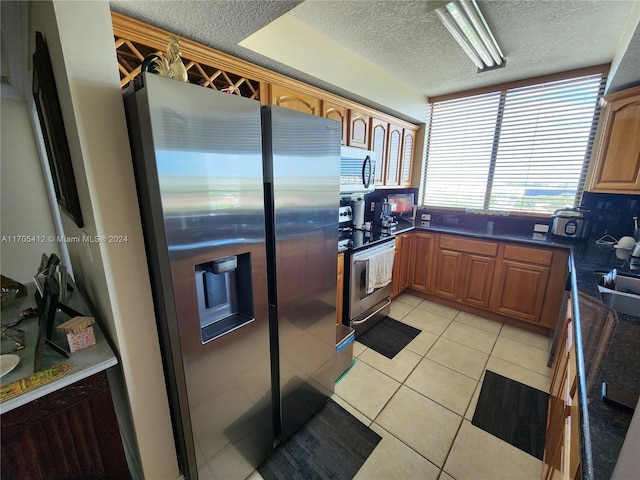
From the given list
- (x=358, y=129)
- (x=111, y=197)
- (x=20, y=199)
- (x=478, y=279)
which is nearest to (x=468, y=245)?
(x=478, y=279)

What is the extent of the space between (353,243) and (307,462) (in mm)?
1588

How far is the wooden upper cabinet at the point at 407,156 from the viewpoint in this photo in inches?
135

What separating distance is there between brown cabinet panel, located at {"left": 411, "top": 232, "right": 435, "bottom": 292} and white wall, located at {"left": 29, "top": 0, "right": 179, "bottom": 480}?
2.97m

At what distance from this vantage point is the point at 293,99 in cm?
200

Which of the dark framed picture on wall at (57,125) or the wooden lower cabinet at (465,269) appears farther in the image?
the wooden lower cabinet at (465,269)

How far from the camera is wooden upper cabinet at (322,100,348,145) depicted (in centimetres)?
225

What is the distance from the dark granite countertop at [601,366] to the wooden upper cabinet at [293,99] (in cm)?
202

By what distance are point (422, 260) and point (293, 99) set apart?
242cm

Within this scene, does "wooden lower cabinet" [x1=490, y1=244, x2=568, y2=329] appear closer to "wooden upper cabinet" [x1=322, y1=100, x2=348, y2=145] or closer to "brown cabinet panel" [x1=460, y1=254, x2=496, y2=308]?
"brown cabinet panel" [x1=460, y1=254, x2=496, y2=308]

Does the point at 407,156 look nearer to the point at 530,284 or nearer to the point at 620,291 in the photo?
the point at 530,284

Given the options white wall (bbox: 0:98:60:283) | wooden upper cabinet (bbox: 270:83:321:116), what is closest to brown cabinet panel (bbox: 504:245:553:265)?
wooden upper cabinet (bbox: 270:83:321:116)

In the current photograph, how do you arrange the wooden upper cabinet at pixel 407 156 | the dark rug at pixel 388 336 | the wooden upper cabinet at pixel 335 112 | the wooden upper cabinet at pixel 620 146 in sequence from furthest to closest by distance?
the wooden upper cabinet at pixel 407 156, the dark rug at pixel 388 336, the wooden upper cabinet at pixel 335 112, the wooden upper cabinet at pixel 620 146

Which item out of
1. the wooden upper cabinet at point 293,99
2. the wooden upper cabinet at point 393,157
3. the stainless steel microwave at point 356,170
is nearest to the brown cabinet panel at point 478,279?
the wooden upper cabinet at point 393,157

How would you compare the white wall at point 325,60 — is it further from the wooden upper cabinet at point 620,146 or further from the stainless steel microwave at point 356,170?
the wooden upper cabinet at point 620,146
